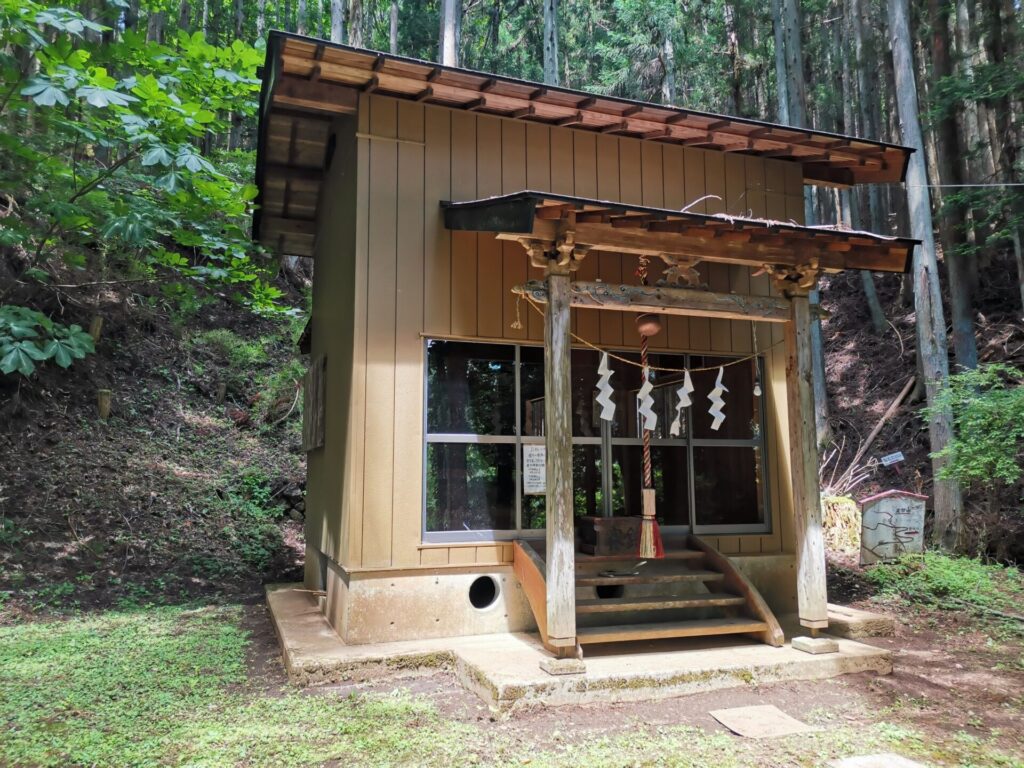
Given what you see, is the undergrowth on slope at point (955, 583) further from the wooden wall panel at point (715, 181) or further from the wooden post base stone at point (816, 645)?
the wooden wall panel at point (715, 181)

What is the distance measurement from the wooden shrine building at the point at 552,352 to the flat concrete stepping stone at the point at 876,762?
1.67m

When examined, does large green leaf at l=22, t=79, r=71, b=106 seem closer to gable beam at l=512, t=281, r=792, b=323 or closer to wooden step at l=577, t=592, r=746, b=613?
gable beam at l=512, t=281, r=792, b=323

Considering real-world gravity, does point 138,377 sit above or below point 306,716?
above

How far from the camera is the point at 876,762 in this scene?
3.46 metres

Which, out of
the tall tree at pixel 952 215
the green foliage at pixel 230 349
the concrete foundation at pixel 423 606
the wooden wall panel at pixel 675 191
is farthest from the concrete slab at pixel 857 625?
the green foliage at pixel 230 349

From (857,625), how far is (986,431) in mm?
3991

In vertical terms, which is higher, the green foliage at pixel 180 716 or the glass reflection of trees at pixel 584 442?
the glass reflection of trees at pixel 584 442

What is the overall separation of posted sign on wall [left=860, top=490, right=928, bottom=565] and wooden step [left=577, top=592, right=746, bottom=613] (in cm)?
451

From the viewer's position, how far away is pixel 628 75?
2267 centimetres

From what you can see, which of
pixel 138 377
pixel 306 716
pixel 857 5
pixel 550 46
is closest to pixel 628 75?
pixel 550 46

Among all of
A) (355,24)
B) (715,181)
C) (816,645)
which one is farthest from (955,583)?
(355,24)

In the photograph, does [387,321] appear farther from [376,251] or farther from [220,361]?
[220,361]

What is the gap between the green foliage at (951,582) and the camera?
7351 mm

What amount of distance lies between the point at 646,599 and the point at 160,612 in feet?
16.7
